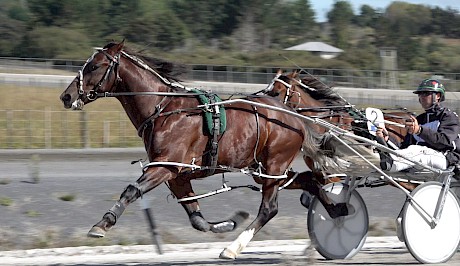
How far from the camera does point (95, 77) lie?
7.69m

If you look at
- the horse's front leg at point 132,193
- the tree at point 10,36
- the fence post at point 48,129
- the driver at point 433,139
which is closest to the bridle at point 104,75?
the horse's front leg at point 132,193

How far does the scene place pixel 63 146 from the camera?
2230 cm

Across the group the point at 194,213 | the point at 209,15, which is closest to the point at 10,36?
the point at 209,15

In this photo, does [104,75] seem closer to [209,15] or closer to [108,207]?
[108,207]

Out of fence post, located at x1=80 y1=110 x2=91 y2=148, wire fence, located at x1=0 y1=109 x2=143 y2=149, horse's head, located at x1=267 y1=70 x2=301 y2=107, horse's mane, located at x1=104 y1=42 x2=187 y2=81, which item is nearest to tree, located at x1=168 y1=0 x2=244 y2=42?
wire fence, located at x1=0 y1=109 x2=143 y2=149

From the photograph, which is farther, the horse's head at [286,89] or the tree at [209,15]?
the tree at [209,15]

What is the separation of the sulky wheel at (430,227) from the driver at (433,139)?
252 millimetres

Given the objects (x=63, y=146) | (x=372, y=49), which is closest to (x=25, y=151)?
(x=63, y=146)

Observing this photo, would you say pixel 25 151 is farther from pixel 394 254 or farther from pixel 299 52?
pixel 299 52

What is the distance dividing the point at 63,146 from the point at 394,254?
14726mm

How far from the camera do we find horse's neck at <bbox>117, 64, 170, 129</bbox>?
7699mm

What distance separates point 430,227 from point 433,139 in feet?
2.64

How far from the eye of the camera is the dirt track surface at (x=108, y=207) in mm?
9703

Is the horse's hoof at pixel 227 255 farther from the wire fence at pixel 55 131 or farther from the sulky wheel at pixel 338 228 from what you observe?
the wire fence at pixel 55 131
